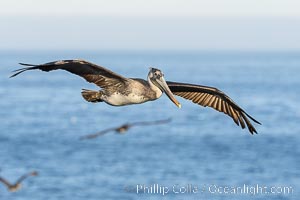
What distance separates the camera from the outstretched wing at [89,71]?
34.5ft

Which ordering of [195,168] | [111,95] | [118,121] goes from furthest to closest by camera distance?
[118,121] < [195,168] < [111,95]

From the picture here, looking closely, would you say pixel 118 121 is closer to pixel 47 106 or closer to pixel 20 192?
pixel 47 106

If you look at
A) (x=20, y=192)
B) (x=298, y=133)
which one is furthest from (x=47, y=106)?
(x=20, y=192)

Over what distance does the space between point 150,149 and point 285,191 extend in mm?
17446

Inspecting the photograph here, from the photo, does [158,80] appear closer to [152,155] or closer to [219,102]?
[219,102]

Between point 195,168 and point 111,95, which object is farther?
point 195,168

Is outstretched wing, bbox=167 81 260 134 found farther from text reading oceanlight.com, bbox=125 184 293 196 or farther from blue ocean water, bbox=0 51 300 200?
text reading oceanlight.com, bbox=125 184 293 196

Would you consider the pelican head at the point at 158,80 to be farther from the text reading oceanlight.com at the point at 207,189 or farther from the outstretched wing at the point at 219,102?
the text reading oceanlight.com at the point at 207,189

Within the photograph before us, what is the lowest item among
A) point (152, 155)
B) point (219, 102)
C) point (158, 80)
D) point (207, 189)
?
point (207, 189)

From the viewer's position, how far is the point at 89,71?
10.9 m

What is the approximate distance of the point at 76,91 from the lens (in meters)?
107

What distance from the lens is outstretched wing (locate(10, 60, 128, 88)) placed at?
34.5ft

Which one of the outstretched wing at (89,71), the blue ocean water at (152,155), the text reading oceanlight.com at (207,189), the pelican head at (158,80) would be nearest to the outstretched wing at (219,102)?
the pelican head at (158,80)

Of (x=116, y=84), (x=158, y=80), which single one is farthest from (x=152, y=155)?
(x=158, y=80)
